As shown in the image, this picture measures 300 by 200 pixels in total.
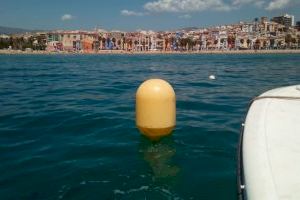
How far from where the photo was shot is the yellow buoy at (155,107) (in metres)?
6.90

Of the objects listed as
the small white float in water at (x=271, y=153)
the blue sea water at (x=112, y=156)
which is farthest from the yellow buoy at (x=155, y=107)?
the small white float in water at (x=271, y=153)

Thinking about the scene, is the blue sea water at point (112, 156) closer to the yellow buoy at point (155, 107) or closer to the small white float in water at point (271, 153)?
the yellow buoy at point (155, 107)

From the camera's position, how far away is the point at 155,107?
22.6ft

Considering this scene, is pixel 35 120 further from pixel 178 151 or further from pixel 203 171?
pixel 203 171

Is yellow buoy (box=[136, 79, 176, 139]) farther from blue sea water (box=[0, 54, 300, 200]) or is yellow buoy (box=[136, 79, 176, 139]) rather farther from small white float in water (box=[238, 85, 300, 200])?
small white float in water (box=[238, 85, 300, 200])

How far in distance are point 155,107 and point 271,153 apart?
3.32 meters

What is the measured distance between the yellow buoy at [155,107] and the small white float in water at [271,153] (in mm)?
1621

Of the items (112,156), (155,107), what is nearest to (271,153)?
(155,107)

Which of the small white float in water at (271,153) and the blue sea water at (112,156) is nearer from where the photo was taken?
the small white float in water at (271,153)

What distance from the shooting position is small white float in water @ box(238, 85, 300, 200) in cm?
304

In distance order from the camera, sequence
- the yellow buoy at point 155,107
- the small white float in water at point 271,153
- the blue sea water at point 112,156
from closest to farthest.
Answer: the small white float in water at point 271,153 < the blue sea water at point 112,156 < the yellow buoy at point 155,107

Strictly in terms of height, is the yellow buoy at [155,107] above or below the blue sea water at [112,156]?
above

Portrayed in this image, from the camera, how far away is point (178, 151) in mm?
7430

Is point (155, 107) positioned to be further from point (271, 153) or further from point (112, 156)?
point (271, 153)
